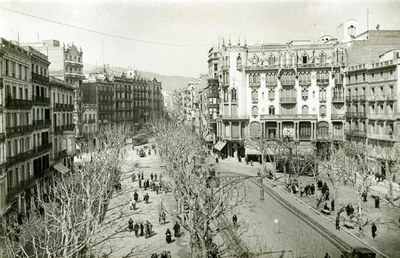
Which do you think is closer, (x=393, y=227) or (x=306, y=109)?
(x=393, y=227)

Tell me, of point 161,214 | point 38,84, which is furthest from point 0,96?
point 161,214

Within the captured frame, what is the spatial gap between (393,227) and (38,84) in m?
38.0

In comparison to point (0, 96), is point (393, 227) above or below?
below

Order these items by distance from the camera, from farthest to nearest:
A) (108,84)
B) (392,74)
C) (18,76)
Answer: (108,84)
(392,74)
(18,76)

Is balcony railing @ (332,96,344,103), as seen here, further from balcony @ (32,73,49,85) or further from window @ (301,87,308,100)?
balcony @ (32,73,49,85)

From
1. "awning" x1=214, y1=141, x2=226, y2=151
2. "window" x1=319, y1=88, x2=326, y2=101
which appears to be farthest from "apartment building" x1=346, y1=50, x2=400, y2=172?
"awning" x1=214, y1=141, x2=226, y2=151

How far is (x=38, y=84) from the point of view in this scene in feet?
150

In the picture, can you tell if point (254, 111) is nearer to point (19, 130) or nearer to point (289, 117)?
point (289, 117)

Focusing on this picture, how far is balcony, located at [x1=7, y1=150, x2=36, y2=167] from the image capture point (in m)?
35.6

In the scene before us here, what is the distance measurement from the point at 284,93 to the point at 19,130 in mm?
→ 46436

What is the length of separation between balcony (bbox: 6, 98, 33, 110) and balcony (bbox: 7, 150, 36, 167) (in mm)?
4376

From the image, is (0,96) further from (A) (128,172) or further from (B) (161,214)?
(A) (128,172)

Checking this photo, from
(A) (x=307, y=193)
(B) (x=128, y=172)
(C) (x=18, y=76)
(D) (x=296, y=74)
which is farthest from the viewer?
(D) (x=296, y=74)

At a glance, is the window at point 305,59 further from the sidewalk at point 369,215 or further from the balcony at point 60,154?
the balcony at point 60,154
